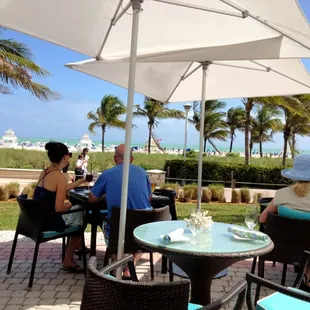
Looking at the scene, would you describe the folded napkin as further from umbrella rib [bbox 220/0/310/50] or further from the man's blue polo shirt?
umbrella rib [bbox 220/0/310/50]

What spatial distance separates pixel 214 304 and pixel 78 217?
275 centimetres

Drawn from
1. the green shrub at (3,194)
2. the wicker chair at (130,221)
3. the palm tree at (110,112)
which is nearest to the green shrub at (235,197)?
the green shrub at (3,194)

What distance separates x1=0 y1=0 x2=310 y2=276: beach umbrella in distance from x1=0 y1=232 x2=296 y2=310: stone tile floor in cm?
105

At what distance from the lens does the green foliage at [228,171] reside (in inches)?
739

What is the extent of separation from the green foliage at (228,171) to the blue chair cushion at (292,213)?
15117mm

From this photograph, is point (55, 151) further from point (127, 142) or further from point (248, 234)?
point (248, 234)

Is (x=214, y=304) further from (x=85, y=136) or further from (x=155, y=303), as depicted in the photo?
(x=85, y=136)

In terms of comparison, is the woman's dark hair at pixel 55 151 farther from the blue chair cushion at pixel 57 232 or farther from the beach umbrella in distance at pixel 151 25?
the beach umbrella in distance at pixel 151 25

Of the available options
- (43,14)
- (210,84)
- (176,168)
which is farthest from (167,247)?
(176,168)

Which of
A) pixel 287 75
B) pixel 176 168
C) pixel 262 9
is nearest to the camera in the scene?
pixel 262 9

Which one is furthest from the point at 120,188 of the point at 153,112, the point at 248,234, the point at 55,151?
the point at 153,112

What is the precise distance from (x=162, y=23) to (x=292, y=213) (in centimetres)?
218

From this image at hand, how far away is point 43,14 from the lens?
11.3 ft

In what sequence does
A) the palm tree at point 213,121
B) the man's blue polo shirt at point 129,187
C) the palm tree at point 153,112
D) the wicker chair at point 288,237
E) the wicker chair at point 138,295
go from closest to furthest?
the wicker chair at point 138,295, the wicker chair at point 288,237, the man's blue polo shirt at point 129,187, the palm tree at point 153,112, the palm tree at point 213,121
